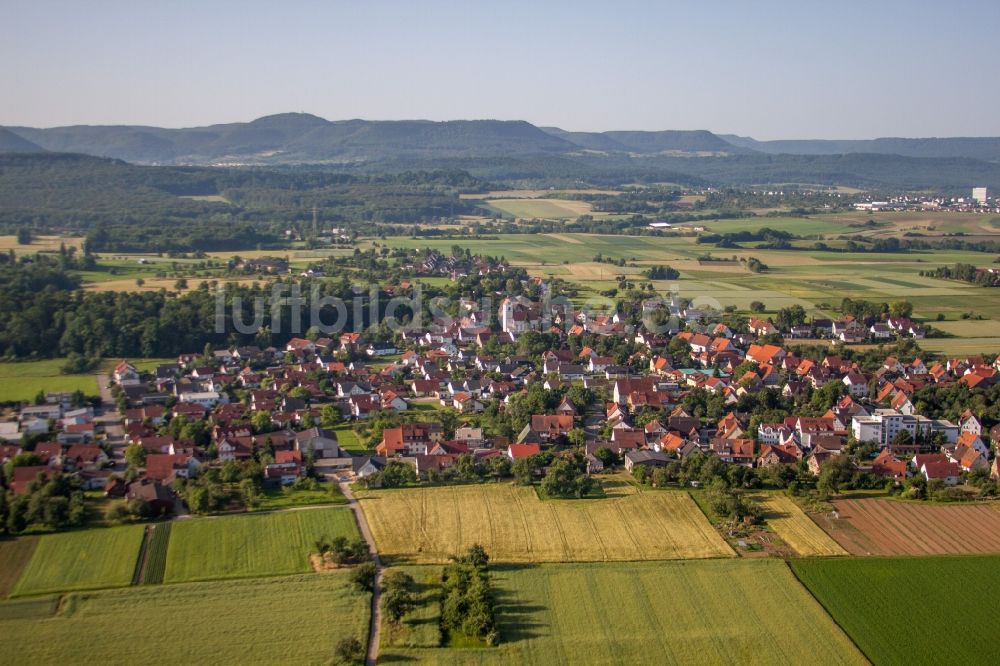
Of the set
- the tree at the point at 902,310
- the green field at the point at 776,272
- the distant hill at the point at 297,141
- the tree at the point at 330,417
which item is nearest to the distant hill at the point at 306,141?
the distant hill at the point at 297,141

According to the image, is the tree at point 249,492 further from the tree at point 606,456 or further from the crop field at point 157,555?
the tree at point 606,456

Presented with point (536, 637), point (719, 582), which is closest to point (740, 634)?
point (719, 582)

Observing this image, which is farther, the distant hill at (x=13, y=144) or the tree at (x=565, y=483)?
the distant hill at (x=13, y=144)

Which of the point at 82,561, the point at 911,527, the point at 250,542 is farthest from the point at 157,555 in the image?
the point at 911,527

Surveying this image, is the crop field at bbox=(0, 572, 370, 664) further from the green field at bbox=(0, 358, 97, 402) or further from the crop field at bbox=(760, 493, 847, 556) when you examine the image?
the green field at bbox=(0, 358, 97, 402)

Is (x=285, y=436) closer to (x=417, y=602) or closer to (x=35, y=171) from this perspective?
(x=417, y=602)
